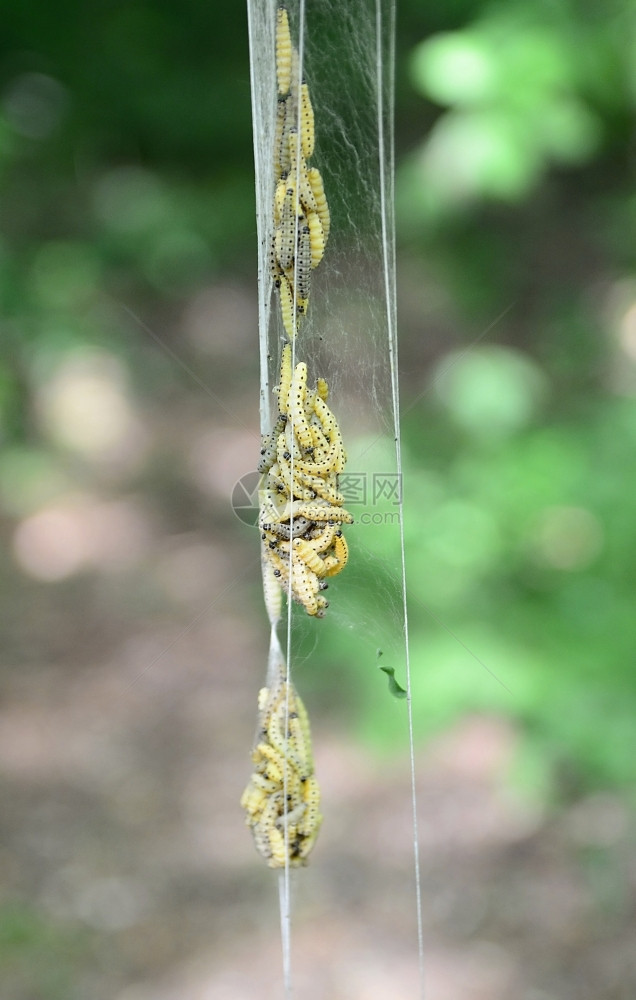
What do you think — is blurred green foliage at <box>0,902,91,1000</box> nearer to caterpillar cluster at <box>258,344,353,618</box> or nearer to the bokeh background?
the bokeh background

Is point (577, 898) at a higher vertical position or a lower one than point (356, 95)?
lower

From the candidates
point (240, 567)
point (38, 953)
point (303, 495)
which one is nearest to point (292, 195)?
point (303, 495)

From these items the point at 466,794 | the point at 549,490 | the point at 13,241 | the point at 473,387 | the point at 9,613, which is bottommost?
the point at 466,794

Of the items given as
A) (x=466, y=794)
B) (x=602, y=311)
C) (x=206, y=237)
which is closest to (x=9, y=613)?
(x=206, y=237)

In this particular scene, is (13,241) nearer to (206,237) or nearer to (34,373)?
(34,373)

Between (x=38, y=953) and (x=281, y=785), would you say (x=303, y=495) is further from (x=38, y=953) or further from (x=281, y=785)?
(x=38, y=953)

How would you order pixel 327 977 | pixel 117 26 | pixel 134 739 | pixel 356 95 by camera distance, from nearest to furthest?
1. pixel 356 95
2. pixel 327 977
3. pixel 134 739
4. pixel 117 26
